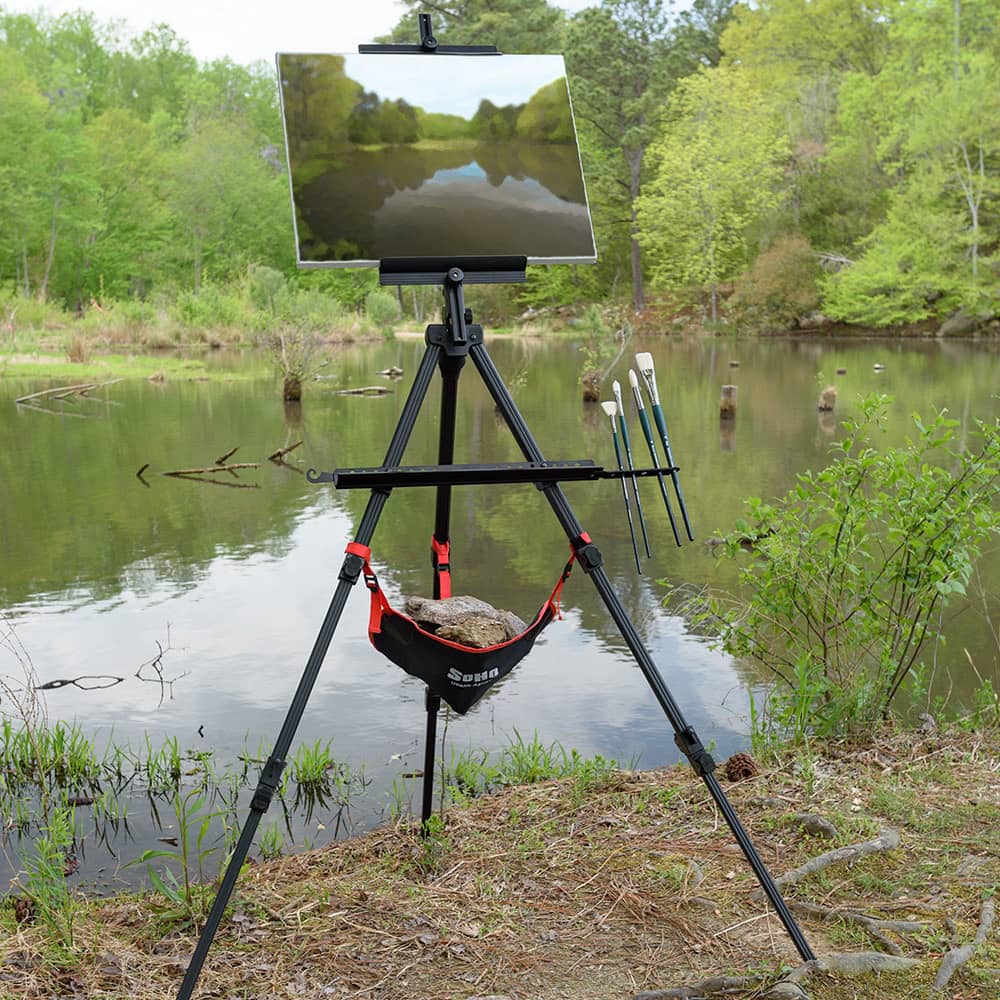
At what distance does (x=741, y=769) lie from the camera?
3539 millimetres

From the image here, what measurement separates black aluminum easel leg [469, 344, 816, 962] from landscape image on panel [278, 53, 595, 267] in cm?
35

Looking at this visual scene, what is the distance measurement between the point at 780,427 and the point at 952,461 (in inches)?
116

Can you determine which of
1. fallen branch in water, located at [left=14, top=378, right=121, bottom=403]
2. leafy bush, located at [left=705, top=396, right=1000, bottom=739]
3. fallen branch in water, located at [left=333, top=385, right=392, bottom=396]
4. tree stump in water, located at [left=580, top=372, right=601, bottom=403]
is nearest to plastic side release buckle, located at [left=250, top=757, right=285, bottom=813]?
leafy bush, located at [left=705, top=396, right=1000, bottom=739]

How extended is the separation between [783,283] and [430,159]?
32.2m

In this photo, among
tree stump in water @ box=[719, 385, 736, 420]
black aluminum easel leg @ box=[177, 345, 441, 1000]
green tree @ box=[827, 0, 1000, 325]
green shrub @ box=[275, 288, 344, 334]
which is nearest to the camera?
black aluminum easel leg @ box=[177, 345, 441, 1000]

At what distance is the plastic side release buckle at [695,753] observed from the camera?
2.46 metres

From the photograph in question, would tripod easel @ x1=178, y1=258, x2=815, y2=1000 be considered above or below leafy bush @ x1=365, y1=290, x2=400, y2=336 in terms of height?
below

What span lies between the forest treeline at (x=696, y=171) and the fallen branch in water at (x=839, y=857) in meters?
27.5

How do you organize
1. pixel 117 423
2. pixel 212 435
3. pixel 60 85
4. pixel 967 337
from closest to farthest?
pixel 212 435
pixel 117 423
pixel 967 337
pixel 60 85

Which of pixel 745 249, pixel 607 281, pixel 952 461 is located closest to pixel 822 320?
pixel 745 249

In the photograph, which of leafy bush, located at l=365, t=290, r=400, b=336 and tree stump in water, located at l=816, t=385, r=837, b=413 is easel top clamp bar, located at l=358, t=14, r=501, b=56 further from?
leafy bush, located at l=365, t=290, r=400, b=336

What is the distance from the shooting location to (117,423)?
14367 mm

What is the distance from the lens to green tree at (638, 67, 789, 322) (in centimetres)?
3556

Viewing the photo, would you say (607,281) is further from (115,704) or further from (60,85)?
(115,704)
